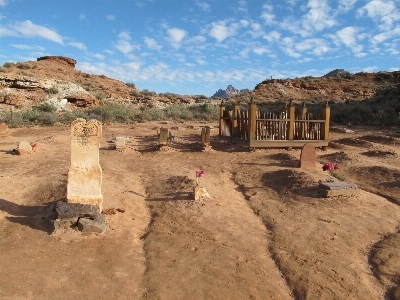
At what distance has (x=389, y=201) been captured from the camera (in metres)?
7.60

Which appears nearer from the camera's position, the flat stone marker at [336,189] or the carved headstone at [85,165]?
the carved headstone at [85,165]

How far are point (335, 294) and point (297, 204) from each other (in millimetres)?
3375

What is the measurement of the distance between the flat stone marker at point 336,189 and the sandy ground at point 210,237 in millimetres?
183

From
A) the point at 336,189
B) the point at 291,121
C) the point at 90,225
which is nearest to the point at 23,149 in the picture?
the point at 90,225

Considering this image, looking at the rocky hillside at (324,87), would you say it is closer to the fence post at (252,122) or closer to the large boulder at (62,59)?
the large boulder at (62,59)

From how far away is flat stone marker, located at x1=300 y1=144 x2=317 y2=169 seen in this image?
9.85 m

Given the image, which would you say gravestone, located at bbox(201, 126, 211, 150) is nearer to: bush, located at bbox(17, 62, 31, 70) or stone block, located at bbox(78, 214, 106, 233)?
stone block, located at bbox(78, 214, 106, 233)

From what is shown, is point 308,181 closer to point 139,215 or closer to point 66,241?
point 139,215

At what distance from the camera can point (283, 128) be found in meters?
13.2

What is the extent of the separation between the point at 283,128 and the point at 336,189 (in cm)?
597

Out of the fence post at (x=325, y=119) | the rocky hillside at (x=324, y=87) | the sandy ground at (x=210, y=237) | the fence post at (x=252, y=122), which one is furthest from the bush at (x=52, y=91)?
the fence post at (x=325, y=119)

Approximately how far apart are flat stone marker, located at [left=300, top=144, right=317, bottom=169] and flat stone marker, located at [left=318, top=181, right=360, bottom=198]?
2.19 meters

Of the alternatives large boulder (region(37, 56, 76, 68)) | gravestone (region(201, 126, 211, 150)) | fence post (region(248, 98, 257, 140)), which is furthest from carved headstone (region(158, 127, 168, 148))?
large boulder (region(37, 56, 76, 68))

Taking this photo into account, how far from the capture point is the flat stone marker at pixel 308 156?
9852mm
